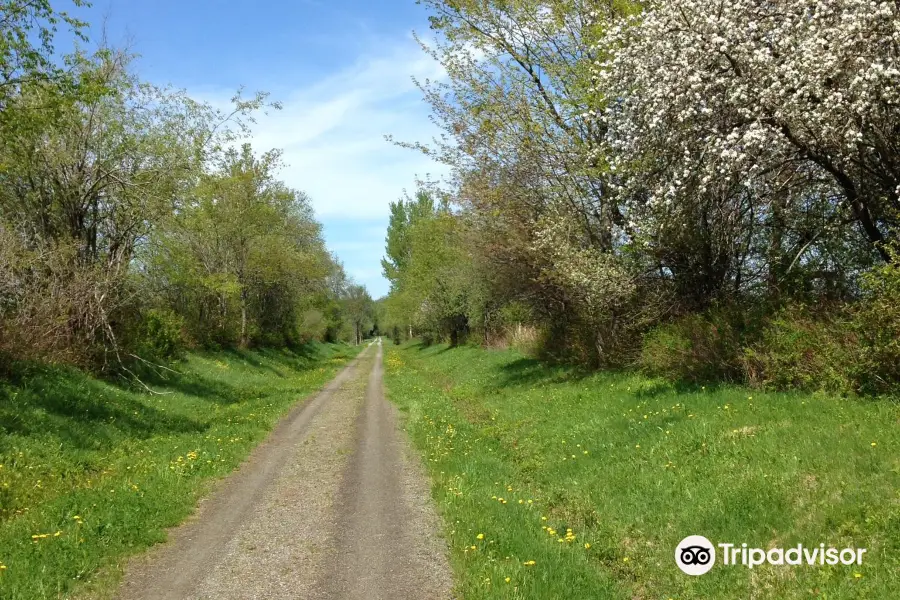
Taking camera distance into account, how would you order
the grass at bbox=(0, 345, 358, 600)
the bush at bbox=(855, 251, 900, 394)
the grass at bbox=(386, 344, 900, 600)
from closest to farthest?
the grass at bbox=(386, 344, 900, 600) → the grass at bbox=(0, 345, 358, 600) → the bush at bbox=(855, 251, 900, 394)

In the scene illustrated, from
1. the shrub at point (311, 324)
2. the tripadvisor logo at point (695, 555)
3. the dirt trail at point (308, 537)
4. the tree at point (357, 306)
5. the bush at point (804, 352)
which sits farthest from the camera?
the tree at point (357, 306)

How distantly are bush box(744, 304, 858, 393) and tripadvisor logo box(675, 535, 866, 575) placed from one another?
468 cm

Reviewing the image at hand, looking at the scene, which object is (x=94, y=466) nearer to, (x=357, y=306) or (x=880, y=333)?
(x=880, y=333)

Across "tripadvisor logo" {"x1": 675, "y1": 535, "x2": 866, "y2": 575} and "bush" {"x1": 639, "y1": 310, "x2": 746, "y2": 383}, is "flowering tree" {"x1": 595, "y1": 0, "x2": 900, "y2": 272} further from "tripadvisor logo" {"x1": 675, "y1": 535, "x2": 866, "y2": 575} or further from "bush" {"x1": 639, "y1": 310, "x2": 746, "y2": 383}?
"tripadvisor logo" {"x1": 675, "y1": 535, "x2": 866, "y2": 575}

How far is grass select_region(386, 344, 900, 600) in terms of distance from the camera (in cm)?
598

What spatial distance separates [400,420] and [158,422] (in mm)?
6161

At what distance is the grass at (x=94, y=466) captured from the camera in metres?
6.86

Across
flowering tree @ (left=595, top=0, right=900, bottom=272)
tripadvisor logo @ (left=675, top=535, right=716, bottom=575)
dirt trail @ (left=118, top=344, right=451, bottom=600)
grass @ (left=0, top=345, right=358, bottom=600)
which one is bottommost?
tripadvisor logo @ (left=675, top=535, right=716, bottom=575)

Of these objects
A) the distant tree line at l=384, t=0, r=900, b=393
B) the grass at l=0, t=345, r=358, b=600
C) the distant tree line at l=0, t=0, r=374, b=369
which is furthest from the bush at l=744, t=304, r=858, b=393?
the distant tree line at l=0, t=0, r=374, b=369

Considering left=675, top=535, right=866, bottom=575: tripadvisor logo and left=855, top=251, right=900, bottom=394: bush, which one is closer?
left=675, top=535, right=866, bottom=575: tripadvisor logo

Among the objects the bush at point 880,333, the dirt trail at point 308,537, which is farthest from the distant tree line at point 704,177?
the dirt trail at point 308,537

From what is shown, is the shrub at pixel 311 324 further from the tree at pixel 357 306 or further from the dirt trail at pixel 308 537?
the dirt trail at pixel 308 537

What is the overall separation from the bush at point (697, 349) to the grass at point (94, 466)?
32.3ft

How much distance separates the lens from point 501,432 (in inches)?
580
